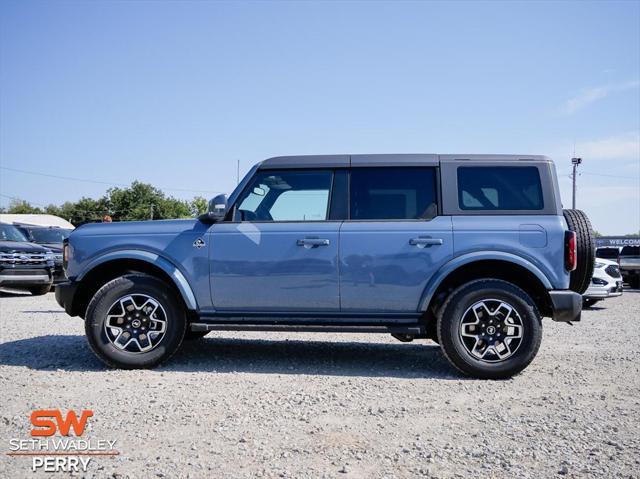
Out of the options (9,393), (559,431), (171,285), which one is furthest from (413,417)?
(9,393)

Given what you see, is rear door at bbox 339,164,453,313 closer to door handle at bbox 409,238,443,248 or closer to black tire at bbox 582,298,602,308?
door handle at bbox 409,238,443,248

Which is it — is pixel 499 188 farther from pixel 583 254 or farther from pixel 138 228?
pixel 138 228

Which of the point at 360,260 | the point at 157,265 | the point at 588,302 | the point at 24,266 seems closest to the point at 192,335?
the point at 157,265

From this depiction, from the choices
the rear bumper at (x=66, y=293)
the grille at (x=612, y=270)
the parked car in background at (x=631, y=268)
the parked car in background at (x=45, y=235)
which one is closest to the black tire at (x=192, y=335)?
the rear bumper at (x=66, y=293)

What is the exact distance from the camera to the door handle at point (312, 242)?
16.6 feet

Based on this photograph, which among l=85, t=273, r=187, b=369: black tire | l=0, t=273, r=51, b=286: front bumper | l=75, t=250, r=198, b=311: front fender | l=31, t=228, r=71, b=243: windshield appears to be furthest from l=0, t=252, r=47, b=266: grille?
l=85, t=273, r=187, b=369: black tire

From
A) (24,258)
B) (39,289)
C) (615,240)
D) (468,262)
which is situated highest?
(468,262)

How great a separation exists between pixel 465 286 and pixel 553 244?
0.87 metres

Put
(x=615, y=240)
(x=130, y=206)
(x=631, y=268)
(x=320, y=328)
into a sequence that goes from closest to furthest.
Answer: (x=320, y=328), (x=631, y=268), (x=615, y=240), (x=130, y=206)

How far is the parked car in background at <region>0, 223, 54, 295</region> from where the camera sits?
12.8 metres

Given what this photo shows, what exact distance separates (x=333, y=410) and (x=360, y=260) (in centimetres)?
155

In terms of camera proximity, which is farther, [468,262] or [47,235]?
[47,235]

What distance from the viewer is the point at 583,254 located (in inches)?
199

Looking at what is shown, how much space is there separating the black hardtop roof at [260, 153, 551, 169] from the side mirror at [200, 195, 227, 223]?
531mm
